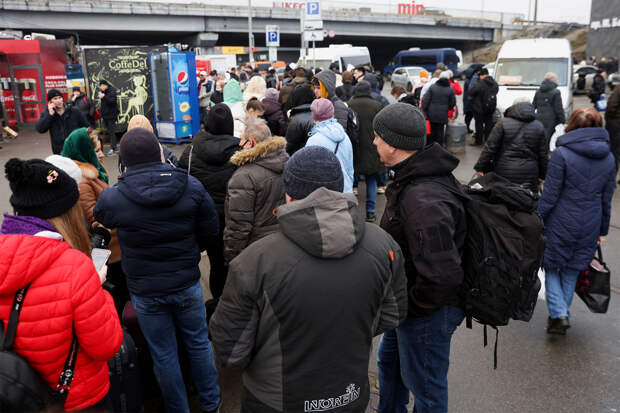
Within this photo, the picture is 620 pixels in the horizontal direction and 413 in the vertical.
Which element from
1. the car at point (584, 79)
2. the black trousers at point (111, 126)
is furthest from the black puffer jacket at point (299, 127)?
the car at point (584, 79)

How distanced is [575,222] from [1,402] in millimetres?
3896

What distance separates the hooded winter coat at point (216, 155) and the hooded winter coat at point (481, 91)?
8.81m

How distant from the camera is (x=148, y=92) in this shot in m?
12.8

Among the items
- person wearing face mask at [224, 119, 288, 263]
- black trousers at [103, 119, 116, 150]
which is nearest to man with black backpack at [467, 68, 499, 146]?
black trousers at [103, 119, 116, 150]

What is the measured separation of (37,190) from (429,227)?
187 cm

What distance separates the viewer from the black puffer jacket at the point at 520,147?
5.62 meters

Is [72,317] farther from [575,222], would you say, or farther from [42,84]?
[42,84]

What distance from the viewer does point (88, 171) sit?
372cm

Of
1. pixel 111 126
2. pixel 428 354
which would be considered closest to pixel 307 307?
pixel 428 354

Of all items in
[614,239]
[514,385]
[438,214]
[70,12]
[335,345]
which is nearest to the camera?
[335,345]

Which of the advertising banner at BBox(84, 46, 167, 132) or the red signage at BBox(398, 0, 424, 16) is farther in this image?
the red signage at BBox(398, 0, 424, 16)

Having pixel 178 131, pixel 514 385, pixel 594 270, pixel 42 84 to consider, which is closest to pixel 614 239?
pixel 594 270

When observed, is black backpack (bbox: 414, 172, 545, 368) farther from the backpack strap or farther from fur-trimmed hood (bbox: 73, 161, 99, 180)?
fur-trimmed hood (bbox: 73, 161, 99, 180)

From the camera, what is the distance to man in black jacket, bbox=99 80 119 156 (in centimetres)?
1194
